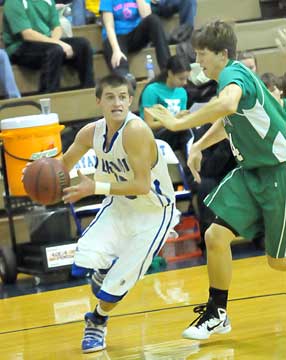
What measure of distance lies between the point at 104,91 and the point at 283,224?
3.87ft

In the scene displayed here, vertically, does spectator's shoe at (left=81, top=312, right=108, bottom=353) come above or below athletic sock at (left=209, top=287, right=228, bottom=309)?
below

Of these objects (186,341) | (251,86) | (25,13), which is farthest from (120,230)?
(25,13)

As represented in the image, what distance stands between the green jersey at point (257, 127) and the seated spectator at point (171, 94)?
3251 millimetres

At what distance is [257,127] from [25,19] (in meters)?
4.53

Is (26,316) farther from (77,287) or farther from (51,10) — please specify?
(51,10)

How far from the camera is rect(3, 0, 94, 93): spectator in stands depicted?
28.3ft

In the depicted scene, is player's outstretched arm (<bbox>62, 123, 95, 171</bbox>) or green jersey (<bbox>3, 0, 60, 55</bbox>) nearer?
player's outstretched arm (<bbox>62, 123, 95, 171</bbox>)

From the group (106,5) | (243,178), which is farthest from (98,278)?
(106,5)

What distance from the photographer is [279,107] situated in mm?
4719

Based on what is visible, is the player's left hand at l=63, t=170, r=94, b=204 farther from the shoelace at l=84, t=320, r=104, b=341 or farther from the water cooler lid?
the water cooler lid

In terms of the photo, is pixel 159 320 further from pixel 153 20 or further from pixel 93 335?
pixel 153 20

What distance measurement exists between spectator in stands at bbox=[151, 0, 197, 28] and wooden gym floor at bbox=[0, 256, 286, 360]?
3448 millimetres

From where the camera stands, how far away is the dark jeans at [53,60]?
8.63 meters

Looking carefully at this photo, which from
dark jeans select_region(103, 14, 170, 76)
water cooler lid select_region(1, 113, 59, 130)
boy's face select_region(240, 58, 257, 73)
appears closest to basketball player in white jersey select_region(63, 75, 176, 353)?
water cooler lid select_region(1, 113, 59, 130)
